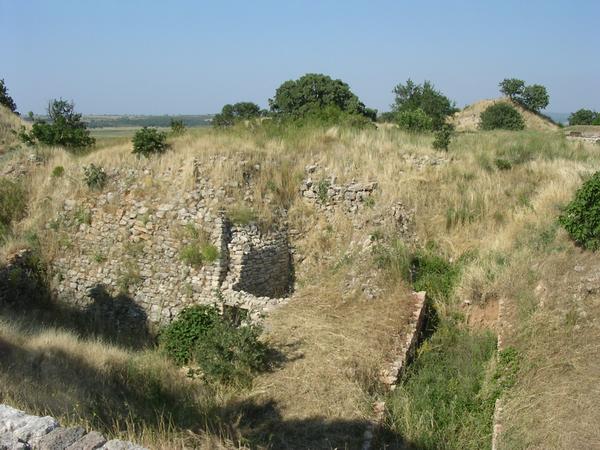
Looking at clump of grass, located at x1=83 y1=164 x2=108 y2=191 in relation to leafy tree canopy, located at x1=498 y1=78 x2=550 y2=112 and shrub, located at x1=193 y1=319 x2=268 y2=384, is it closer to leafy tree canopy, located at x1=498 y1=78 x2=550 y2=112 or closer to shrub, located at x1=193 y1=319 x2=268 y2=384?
shrub, located at x1=193 y1=319 x2=268 y2=384

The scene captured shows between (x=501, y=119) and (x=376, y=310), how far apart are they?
97.5ft

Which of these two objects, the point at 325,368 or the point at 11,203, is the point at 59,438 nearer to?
the point at 325,368

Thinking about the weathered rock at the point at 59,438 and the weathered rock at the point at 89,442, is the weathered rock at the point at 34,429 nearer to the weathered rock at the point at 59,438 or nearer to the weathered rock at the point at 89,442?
the weathered rock at the point at 59,438

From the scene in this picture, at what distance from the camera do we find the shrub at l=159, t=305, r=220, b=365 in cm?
950

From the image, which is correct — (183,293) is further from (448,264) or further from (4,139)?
(4,139)

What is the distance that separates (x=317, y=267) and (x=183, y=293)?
10.4 ft

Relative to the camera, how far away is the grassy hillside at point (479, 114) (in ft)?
134

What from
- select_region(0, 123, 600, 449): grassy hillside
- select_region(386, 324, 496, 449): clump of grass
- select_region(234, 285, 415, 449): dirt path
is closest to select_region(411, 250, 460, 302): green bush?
select_region(0, 123, 600, 449): grassy hillside

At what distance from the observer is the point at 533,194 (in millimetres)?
13039

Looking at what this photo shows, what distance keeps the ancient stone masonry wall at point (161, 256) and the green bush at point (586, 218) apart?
19.9 ft

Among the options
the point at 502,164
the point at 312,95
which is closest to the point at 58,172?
the point at 502,164

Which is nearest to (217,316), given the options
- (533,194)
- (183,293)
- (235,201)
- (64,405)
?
(183,293)

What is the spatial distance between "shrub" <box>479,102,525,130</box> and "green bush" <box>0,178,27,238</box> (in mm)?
28911

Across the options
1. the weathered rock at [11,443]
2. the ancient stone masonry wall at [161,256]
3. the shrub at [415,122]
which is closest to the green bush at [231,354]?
the ancient stone masonry wall at [161,256]
